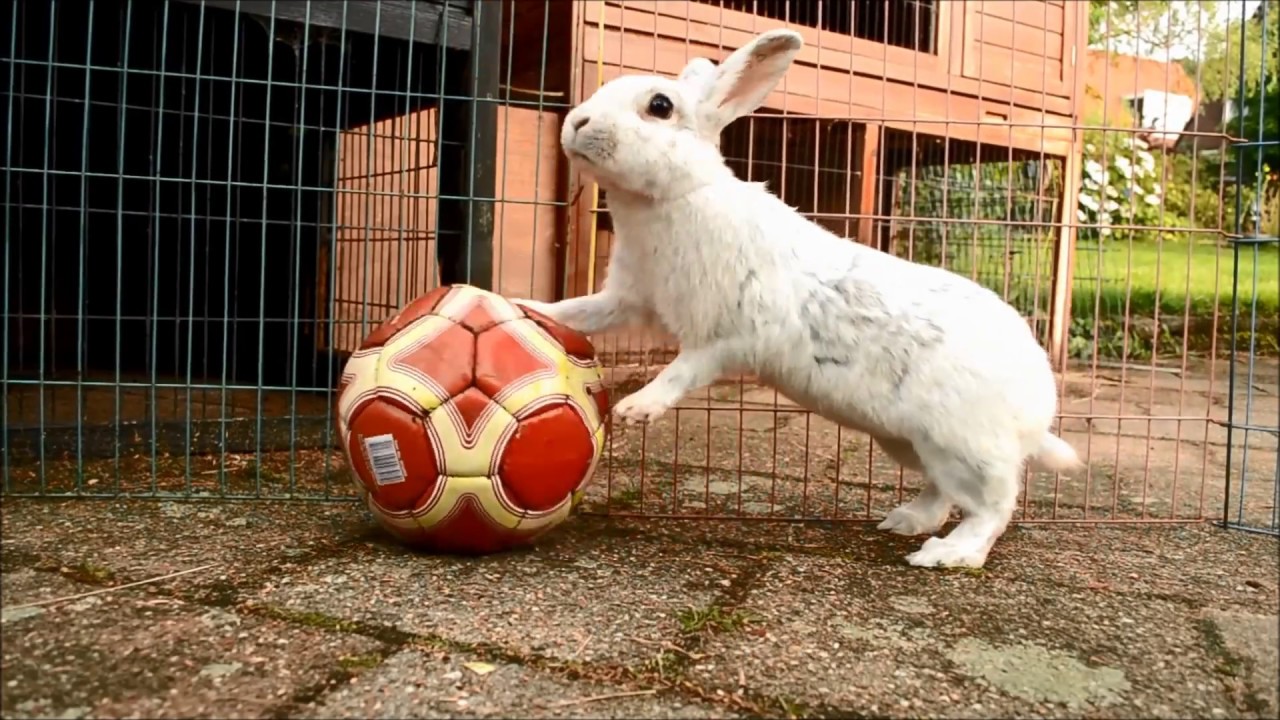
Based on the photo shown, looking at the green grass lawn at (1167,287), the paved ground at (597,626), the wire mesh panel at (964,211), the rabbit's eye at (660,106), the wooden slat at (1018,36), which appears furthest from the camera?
the green grass lawn at (1167,287)

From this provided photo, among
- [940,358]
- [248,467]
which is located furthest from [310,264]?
[940,358]

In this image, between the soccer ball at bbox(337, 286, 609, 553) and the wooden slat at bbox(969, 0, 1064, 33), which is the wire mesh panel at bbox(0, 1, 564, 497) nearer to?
the soccer ball at bbox(337, 286, 609, 553)

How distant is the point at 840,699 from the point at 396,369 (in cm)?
121

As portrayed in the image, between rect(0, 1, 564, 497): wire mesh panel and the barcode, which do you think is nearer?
the barcode

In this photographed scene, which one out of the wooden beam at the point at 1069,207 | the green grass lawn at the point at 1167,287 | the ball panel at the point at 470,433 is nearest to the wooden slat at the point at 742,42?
the wooden beam at the point at 1069,207

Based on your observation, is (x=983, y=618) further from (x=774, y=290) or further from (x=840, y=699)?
(x=774, y=290)

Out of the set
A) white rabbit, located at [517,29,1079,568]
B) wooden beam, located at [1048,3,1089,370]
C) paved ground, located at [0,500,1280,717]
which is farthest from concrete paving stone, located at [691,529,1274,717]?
wooden beam, located at [1048,3,1089,370]

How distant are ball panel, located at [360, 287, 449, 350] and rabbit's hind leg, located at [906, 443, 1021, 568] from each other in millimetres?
1287

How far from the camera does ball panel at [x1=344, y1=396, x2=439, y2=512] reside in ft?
7.50

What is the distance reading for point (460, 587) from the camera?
2.21m

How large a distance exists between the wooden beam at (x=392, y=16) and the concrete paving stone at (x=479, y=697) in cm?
227

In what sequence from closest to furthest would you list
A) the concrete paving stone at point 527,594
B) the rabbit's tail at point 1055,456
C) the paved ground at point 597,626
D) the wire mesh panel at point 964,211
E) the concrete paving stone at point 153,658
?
the concrete paving stone at point 153,658
the paved ground at point 597,626
the concrete paving stone at point 527,594
the rabbit's tail at point 1055,456
the wire mesh panel at point 964,211

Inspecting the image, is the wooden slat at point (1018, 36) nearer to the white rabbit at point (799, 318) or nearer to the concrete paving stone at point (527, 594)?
the white rabbit at point (799, 318)

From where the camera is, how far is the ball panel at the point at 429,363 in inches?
90.9
